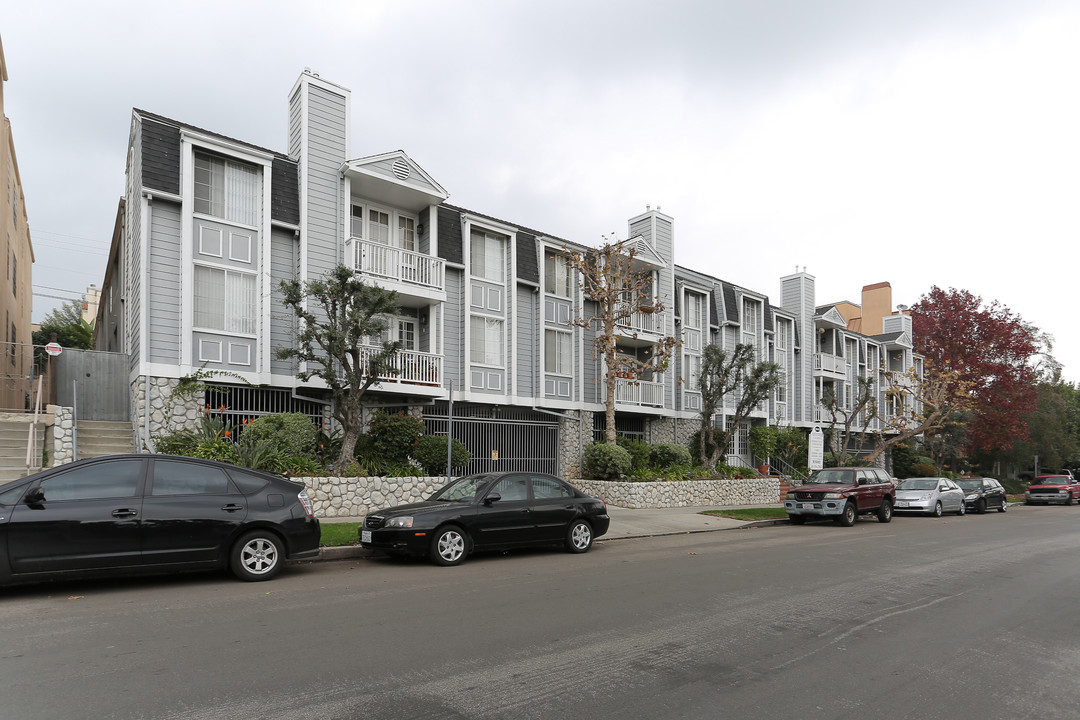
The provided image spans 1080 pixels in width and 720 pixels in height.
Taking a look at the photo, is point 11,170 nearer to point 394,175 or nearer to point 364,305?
point 394,175

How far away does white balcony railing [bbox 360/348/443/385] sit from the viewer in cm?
1828

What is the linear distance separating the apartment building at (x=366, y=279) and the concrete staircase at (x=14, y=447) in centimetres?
214

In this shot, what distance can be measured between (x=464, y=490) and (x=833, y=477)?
13.0 metres

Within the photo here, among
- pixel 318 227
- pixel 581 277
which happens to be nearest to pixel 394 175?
pixel 318 227

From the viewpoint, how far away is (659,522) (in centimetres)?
1748

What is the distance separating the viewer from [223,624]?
6.57m

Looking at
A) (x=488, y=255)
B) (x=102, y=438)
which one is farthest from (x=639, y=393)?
(x=102, y=438)

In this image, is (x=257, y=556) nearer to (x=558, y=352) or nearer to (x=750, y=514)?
(x=750, y=514)

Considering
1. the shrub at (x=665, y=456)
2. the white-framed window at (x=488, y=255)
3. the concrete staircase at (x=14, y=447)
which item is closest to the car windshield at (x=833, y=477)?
the shrub at (x=665, y=456)

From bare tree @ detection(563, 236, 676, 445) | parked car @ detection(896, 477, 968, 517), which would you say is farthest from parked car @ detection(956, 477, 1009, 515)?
bare tree @ detection(563, 236, 676, 445)

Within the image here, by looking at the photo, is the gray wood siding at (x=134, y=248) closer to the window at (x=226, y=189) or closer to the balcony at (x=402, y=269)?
the window at (x=226, y=189)

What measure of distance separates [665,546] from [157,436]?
35.4 ft

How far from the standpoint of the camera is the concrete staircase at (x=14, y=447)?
14.2 meters

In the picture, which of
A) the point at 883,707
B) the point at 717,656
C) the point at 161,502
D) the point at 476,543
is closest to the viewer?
the point at 883,707
